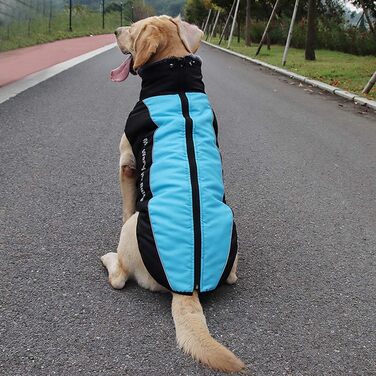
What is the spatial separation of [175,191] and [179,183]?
5cm

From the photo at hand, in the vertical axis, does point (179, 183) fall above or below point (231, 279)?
above

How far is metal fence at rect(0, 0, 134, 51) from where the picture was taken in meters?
17.3

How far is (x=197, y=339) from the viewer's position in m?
2.21

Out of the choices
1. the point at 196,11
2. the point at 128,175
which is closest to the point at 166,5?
the point at 196,11

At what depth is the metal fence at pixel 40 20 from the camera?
17.3m

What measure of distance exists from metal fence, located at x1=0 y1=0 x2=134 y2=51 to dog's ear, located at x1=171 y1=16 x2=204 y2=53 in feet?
37.0

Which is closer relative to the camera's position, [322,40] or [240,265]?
[240,265]

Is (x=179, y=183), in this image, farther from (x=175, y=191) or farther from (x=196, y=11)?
(x=196, y=11)

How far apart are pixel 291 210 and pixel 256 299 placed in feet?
5.29

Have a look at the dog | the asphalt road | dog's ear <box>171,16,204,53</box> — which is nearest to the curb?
the asphalt road

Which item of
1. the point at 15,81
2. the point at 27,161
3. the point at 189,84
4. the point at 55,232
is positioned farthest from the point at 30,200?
the point at 15,81

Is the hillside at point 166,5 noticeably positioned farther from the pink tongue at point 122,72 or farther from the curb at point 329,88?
the pink tongue at point 122,72

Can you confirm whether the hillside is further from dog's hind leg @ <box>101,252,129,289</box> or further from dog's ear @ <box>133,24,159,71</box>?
dog's hind leg @ <box>101,252,129,289</box>

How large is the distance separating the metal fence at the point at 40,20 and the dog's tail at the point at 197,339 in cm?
1265
